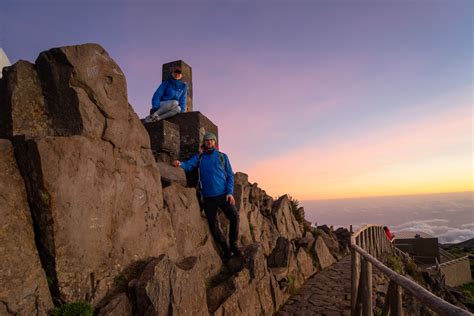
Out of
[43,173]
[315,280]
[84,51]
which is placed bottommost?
[315,280]

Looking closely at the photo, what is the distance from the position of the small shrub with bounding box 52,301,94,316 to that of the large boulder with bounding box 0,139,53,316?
0.13 m

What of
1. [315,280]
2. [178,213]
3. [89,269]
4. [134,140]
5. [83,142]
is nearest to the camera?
[89,269]

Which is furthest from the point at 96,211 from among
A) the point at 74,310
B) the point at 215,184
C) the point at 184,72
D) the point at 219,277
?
the point at 184,72

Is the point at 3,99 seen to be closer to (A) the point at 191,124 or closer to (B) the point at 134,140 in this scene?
(B) the point at 134,140

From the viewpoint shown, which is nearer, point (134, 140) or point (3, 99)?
point (3, 99)

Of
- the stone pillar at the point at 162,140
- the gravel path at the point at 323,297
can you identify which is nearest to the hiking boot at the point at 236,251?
the gravel path at the point at 323,297

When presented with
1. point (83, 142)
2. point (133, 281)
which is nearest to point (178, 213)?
point (133, 281)

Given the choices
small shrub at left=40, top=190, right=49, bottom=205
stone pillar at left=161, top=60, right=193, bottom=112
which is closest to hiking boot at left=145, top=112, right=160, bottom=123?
stone pillar at left=161, top=60, right=193, bottom=112

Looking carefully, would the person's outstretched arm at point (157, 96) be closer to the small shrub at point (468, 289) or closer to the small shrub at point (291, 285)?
the small shrub at point (291, 285)

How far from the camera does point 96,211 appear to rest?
4.73 metres

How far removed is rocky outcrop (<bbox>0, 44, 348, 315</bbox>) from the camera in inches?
160

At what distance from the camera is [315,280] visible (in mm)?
10984

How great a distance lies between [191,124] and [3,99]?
5225mm

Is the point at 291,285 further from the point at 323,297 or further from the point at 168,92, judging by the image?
the point at 168,92
